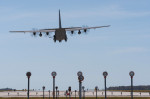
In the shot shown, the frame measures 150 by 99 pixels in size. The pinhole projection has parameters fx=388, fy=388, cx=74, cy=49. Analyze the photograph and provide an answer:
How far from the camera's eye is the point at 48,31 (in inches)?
3339

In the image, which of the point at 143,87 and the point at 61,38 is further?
the point at 143,87

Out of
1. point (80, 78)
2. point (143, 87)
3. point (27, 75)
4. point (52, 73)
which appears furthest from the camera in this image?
point (143, 87)

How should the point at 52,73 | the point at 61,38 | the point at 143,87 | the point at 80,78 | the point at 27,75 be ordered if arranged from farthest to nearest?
the point at 143,87
the point at 61,38
the point at 52,73
the point at 27,75
the point at 80,78

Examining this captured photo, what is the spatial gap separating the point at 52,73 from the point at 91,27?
972 inches

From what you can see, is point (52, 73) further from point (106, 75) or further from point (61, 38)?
point (61, 38)

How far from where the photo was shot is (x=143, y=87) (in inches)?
7638

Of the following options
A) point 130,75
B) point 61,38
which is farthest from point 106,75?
point 61,38

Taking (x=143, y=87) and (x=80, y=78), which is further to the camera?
(x=143, y=87)

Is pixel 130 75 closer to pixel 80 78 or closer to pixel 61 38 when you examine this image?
pixel 80 78

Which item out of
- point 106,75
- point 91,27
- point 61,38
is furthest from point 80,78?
point 91,27

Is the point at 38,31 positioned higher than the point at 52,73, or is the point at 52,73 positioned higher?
the point at 38,31

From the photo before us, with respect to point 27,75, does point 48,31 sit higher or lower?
higher

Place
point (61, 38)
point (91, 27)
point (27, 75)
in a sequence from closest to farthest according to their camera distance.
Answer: point (27, 75), point (61, 38), point (91, 27)

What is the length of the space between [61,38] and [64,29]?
1950 millimetres
